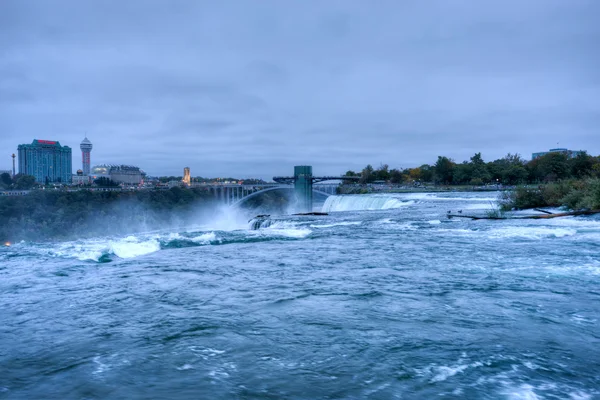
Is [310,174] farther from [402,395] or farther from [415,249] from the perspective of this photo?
[402,395]

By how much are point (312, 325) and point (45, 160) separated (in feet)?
616

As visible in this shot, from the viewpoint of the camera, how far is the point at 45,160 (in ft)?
543

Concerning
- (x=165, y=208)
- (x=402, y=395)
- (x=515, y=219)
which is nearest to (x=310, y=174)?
(x=165, y=208)

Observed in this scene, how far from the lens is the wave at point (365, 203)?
36.4 m

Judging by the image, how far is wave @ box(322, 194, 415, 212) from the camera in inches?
1435

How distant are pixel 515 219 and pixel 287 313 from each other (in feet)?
55.7

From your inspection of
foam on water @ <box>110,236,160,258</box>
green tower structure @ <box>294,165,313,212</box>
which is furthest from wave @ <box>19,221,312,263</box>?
green tower structure @ <box>294,165,313,212</box>

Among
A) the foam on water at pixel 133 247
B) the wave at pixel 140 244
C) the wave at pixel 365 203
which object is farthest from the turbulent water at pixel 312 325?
the wave at pixel 365 203

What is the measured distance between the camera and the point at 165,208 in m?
51.5

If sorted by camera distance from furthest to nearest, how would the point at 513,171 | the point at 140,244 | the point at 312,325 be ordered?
1. the point at 513,171
2. the point at 140,244
3. the point at 312,325

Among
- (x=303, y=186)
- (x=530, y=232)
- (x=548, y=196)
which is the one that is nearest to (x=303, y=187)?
(x=303, y=186)

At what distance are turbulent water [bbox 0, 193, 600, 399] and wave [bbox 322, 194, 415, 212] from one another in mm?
22957

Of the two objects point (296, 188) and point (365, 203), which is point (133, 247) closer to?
point (365, 203)

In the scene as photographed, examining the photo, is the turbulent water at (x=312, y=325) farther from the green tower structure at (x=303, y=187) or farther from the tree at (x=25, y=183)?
the tree at (x=25, y=183)
